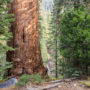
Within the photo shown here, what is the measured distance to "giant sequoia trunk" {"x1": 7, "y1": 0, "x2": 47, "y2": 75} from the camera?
541 centimetres

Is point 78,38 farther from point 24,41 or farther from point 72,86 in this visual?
point 24,41

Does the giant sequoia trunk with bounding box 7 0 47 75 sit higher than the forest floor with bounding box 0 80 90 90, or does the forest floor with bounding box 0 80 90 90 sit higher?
the giant sequoia trunk with bounding box 7 0 47 75

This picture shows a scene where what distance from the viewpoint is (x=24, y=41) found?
546 cm

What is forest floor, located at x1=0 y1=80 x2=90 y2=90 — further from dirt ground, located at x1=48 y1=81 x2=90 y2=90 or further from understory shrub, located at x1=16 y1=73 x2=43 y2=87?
understory shrub, located at x1=16 y1=73 x2=43 y2=87

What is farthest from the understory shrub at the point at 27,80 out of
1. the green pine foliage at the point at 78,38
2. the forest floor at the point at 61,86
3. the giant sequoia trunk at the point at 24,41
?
the green pine foliage at the point at 78,38

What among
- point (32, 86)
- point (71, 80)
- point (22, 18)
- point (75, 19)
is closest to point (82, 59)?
point (71, 80)

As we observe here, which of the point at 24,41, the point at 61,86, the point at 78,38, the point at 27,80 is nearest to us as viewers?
the point at 61,86

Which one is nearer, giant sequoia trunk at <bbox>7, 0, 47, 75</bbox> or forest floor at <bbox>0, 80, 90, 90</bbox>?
forest floor at <bbox>0, 80, 90, 90</bbox>

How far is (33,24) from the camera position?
5711 mm

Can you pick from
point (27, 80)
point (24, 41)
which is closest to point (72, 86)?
point (27, 80)

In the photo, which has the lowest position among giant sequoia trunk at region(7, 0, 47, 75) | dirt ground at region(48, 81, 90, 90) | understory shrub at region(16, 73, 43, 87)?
dirt ground at region(48, 81, 90, 90)

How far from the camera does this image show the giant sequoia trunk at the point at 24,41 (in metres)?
5.41

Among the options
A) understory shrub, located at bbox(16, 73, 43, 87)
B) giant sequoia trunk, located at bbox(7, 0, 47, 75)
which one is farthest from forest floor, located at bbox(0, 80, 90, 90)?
giant sequoia trunk, located at bbox(7, 0, 47, 75)

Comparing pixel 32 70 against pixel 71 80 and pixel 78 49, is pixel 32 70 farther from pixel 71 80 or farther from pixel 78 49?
pixel 78 49
